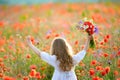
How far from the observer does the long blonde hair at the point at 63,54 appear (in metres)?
6.82

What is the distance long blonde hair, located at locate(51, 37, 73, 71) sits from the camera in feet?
22.4

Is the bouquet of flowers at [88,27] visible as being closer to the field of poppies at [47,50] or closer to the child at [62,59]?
the child at [62,59]

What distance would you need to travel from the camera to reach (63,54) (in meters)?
6.84

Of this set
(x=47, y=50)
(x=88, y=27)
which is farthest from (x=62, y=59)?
(x=47, y=50)

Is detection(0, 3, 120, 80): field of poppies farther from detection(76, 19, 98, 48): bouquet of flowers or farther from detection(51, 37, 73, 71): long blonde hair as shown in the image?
detection(76, 19, 98, 48): bouquet of flowers

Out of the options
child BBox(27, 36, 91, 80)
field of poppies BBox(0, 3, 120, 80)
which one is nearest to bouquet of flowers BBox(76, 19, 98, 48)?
child BBox(27, 36, 91, 80)

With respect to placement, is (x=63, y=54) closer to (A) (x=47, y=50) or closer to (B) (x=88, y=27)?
(B) (x=88, y=27)

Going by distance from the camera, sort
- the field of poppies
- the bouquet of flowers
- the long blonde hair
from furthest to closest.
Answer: the field of poppies, the bouquet of flowers, the long blonde hair

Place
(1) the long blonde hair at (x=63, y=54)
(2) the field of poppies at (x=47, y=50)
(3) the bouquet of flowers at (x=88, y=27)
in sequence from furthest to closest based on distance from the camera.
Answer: (2) the field of poppies at (x=47, y=50), (3) the bouquet of flowers at (x=88, y=27), (1) the long blonde hair at (x=63, y=54)

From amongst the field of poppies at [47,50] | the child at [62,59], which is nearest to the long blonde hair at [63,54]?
the child at [62,59]

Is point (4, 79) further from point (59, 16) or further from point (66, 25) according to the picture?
point (59, 16)

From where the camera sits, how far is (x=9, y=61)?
314 inches

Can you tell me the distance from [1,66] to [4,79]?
0.77 meters

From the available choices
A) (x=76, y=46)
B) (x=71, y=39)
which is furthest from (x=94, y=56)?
(x=71, y=39)
